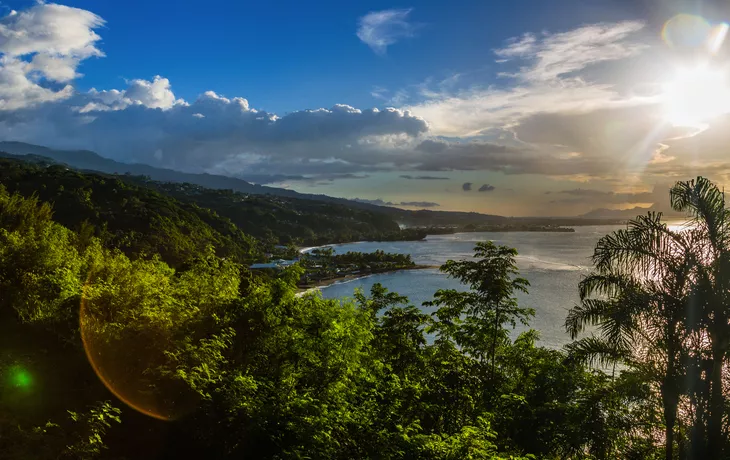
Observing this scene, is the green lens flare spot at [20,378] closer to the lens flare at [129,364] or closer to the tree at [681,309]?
the lens flare at [129,364]

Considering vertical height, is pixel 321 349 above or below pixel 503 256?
below

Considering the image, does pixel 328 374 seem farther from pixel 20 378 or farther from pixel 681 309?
pixel 681 309

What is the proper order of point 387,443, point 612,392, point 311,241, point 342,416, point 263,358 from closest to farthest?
point 387,443, point 342,416, point 612,392, point 263,358, point 311,241

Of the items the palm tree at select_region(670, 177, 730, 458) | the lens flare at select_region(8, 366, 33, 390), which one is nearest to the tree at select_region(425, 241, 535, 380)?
the palm tree at select_region(670, 177, 730, 458)

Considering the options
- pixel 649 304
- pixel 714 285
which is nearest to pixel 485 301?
pixel 649 304

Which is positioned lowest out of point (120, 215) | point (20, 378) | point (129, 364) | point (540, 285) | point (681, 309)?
point (540, 285)

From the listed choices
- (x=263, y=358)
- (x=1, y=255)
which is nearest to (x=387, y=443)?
(x=263, y=358)

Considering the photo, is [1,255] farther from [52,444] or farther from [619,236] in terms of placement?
[619,236]

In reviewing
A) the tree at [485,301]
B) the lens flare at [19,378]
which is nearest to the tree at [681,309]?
the tree at [485,301]

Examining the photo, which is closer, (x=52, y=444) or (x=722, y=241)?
(x=52, y=444)
